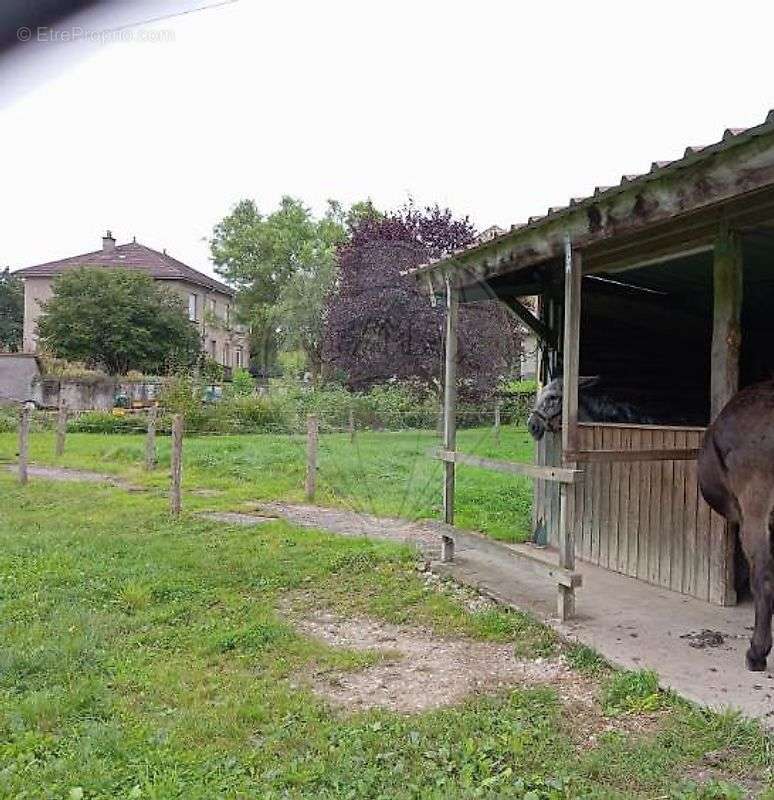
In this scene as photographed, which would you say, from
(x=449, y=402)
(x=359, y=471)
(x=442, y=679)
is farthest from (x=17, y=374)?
(x=442, y=679)

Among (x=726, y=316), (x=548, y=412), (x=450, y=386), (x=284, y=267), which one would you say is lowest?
(x=548, y=412)

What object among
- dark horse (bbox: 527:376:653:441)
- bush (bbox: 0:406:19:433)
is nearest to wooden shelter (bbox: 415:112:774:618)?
dark horse (bbox: 527:376:653:441)

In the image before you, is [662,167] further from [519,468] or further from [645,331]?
[645,331]

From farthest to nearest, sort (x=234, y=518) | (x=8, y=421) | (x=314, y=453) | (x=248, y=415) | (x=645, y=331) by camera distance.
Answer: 1. (x=8, y=421)
2. (x=248, y=415)
3. (x=314, y=453)
4. (x=234, y=518)
5. (x=645, y=331)

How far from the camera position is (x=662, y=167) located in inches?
129

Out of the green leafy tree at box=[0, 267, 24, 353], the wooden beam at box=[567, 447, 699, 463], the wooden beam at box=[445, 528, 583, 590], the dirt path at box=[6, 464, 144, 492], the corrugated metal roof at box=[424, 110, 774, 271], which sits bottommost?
the dirt path at box=[6, 464, 144, 492]

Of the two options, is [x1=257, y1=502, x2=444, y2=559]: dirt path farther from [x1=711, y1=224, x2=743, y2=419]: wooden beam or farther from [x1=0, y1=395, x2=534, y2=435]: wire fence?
[x1=711, y1=224, x2=743, y2=419]: wooden beam

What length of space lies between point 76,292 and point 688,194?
1033 inches

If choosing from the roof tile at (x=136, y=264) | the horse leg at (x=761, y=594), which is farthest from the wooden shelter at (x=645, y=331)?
the roof tile at (x=136, y=264)

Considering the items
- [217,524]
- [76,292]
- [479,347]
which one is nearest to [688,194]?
[479,347]

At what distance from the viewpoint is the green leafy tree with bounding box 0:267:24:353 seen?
4794 centimetres

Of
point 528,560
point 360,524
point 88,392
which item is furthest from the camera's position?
point 88,392

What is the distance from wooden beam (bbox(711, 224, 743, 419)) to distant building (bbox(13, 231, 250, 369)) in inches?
836

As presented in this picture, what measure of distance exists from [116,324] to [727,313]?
2403cm
